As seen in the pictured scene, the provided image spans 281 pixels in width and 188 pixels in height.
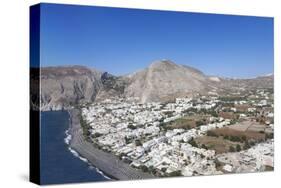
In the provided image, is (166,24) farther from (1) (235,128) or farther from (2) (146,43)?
(1) (235,128)

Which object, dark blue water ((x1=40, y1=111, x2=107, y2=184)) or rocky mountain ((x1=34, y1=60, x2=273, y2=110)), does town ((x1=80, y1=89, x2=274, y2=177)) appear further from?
dark blue water ((x1=40, y1=111, x2=107, y2=184))

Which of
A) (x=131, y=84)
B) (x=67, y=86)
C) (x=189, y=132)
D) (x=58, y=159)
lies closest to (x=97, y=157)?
(x=58, y=159)

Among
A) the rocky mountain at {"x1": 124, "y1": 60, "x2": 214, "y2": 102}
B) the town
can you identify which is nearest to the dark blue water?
the town

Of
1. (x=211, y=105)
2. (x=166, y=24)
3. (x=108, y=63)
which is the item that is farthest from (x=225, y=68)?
(x=108, y=63)

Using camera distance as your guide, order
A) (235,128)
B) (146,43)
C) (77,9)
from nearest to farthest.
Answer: (77,9), (146,43), (235,128)

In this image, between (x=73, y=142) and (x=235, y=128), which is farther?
(x=235, y=128)

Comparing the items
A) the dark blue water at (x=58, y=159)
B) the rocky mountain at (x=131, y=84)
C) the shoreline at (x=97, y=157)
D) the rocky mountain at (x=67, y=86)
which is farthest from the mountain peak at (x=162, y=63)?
the dark blue water at (x=58, y=159)

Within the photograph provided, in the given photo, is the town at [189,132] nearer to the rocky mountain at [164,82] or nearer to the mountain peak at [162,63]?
the rocky mountain at [164,82]
